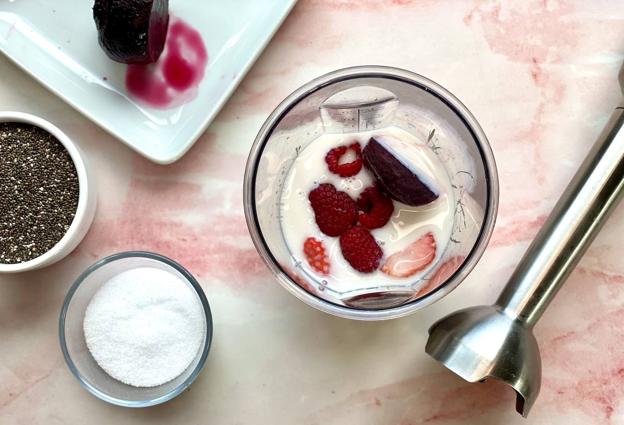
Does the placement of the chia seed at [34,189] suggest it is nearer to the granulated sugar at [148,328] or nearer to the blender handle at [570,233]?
the granulated sugar at [148,328]

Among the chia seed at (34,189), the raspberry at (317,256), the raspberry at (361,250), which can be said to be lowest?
the chia seed at (34,189)

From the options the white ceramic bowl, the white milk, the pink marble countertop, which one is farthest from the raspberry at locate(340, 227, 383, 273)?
the white ceramic bowl

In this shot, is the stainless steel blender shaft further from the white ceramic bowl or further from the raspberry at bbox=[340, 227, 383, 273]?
the white ceramic bowl

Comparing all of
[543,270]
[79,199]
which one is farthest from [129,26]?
[543,270]

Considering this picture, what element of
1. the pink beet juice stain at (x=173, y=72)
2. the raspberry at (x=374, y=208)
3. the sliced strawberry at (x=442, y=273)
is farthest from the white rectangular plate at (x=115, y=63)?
the sliced strawberry at (x=442, y=273)

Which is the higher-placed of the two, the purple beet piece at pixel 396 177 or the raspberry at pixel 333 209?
the purple beet piece at pixel 396 177

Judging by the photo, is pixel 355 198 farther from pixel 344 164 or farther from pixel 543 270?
pixel 543 270

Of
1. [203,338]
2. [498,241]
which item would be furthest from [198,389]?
[498,241]
